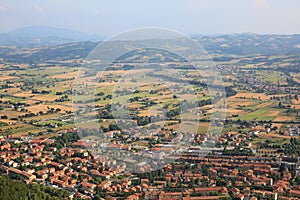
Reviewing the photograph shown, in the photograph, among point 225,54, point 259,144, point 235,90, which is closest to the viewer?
point 259,144

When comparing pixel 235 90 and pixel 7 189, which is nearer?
pixel 7 189

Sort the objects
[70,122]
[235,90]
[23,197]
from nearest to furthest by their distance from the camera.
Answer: [23,197]
[70,122]
[235,90]

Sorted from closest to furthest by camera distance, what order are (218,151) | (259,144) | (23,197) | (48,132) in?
(23,197), (218,151), (259,144), (48,132)

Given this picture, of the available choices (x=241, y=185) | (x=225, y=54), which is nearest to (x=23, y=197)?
(x=241, y=185)

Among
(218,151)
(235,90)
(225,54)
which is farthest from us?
(225,54)

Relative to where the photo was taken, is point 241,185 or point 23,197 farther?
point 241,185

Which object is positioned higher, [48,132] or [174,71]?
[174,71]

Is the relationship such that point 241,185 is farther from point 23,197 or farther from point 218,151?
point 23,197

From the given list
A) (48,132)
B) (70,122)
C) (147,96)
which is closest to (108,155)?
(48,132)

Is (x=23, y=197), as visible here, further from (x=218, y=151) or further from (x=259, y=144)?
(x=259, y=144)
